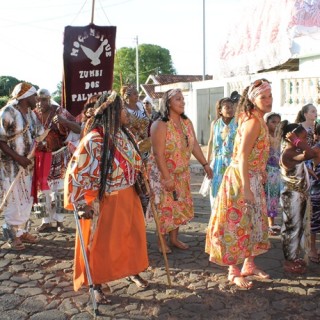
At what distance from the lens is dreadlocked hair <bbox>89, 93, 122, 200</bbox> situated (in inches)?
139

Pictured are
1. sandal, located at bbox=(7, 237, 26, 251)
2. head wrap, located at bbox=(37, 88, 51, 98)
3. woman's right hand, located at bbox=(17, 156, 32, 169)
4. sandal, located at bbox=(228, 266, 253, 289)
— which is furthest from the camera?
head wrap, located at bbox=(37, 88, 51, 98)

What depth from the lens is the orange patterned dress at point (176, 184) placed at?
4.88m

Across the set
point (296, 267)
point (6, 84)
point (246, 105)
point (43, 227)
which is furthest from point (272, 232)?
point (6, 84)

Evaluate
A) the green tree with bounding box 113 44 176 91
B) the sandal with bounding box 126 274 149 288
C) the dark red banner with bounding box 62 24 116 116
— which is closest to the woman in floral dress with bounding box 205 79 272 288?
the sandal with bounding box 126 274 149 288

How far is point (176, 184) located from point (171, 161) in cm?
31

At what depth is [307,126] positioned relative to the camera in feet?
16.9

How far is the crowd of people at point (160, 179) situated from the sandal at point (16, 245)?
0.06 ft

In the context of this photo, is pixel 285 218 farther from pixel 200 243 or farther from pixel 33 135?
pixel 33 135

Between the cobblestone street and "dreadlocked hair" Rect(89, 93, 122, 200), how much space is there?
40.8 inches

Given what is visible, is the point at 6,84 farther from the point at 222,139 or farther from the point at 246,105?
the point at 246,105

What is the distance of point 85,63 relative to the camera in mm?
6734

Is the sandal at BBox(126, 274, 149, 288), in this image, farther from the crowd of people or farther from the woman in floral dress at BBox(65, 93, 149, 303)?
the woman in floral dress at BBox(65, 93, 149, 303)

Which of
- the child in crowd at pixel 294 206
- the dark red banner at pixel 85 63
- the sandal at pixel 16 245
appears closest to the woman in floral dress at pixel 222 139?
the child in crowd at pixel 294 206

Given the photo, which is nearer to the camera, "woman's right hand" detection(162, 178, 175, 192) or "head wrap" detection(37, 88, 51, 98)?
"woman's right hand" detection(162, 178, 175, 192)
